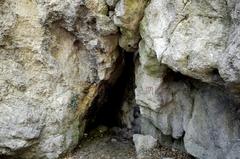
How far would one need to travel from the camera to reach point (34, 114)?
28.2ft

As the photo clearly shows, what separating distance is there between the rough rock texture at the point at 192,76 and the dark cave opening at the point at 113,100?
1.46 meters

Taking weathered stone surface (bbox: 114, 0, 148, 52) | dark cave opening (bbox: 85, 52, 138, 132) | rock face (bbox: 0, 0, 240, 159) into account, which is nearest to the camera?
rock face (bbox: 0, 0, 240, 159)

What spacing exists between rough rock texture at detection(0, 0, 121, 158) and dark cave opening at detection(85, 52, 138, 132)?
100cm

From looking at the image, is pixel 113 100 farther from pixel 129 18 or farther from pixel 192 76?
pixel 192 76

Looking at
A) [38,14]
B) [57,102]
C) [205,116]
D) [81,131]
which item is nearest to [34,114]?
[57,102]

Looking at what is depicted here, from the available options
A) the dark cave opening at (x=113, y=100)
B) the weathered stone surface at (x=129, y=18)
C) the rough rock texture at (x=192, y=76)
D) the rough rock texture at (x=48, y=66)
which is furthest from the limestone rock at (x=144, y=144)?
the weathered stone surface at (x=129, y=18)

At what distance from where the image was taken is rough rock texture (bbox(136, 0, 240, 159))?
580 cm

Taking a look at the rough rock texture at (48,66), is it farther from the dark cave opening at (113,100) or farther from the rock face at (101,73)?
the dark cave opening at (113,100)

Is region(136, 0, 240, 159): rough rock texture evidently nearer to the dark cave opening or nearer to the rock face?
the rock face

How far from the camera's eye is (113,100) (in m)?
11.1

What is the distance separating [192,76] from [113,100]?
4866mm

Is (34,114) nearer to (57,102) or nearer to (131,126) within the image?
(57,102)

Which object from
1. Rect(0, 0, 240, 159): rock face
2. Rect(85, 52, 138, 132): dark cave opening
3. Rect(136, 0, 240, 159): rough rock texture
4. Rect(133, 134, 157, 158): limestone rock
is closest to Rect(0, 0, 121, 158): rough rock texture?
Rect(0, 0, 240, 159): rock face

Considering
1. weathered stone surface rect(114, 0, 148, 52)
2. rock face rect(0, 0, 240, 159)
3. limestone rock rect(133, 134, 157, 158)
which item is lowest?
limestone rock rect(133, 134, 157, 158)
